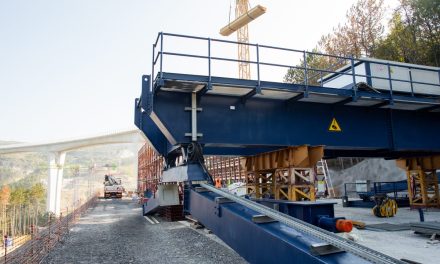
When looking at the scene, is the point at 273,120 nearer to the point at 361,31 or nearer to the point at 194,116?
the point at 194,116

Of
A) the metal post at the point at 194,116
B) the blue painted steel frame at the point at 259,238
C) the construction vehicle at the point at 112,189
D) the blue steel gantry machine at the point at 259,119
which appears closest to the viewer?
the blue painted steel frame at the point at 259,238

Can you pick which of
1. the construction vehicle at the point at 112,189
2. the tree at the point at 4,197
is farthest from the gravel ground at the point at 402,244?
the tree at the point at 4,197

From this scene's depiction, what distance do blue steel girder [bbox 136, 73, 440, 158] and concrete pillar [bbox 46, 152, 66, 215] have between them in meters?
48.9

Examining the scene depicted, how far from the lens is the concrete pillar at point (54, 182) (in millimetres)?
50531

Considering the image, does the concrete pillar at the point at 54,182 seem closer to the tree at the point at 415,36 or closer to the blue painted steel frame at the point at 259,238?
the tree at the point at 415,36

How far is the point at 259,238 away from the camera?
3211mm

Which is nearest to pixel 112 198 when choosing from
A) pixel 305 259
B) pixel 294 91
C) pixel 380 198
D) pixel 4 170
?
pixel 380 198

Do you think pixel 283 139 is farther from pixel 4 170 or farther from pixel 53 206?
pixel 4 170

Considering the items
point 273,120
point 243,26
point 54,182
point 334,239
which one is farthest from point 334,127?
point 243,26

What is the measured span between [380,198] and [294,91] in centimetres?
886

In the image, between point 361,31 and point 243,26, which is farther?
point 243,26

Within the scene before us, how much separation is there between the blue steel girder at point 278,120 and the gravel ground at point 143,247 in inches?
126

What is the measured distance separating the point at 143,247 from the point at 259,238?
8.27 metres

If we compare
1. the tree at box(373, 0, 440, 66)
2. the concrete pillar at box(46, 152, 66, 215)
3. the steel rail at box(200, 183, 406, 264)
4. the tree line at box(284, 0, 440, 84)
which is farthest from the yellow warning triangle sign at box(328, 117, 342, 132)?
the concrete pillar at box(46, 152, 66, 215)
